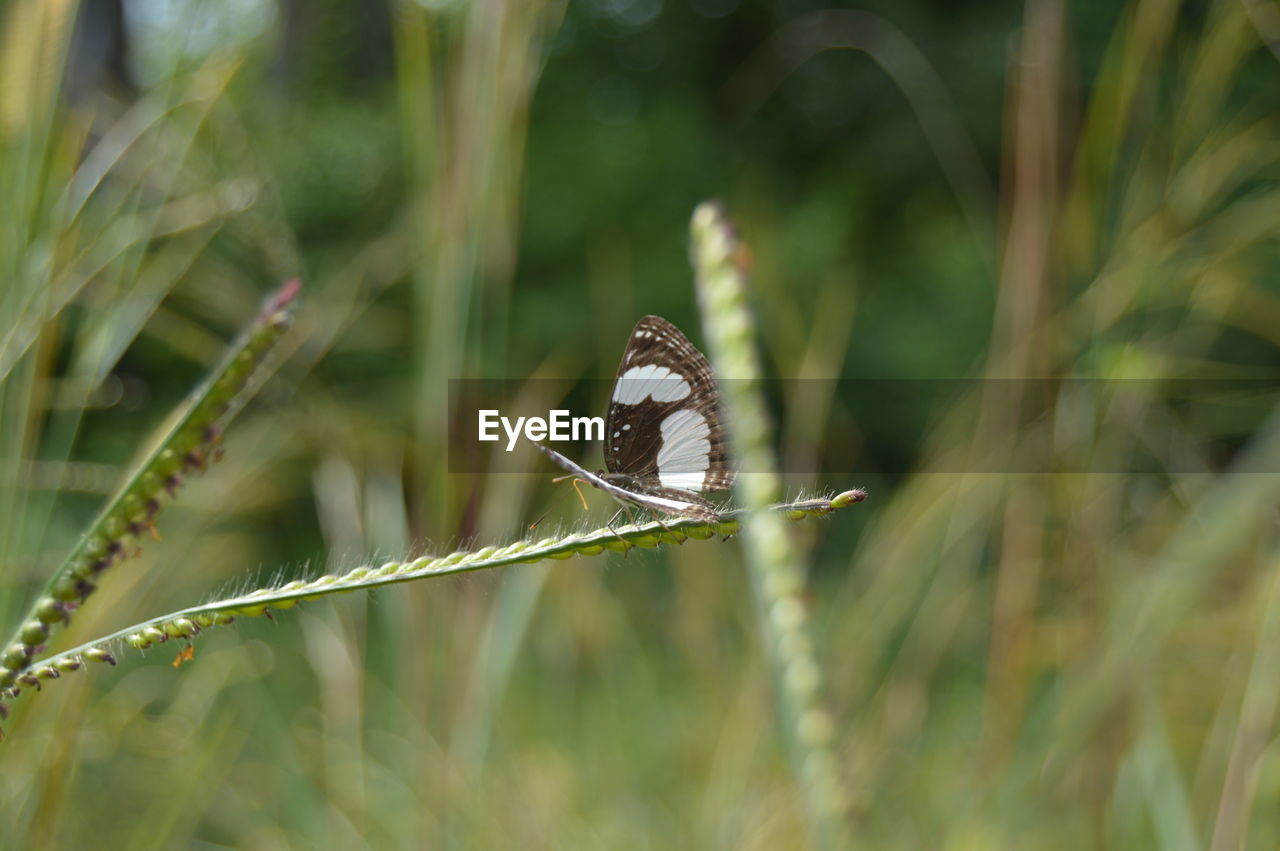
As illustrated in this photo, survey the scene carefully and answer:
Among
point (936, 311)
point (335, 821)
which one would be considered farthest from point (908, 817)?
point (936, 311)

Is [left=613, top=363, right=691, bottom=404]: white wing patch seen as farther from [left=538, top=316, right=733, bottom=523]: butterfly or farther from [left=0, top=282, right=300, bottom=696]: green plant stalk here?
[left=0, top=282, right=300, bottom=696]: green plant stalk

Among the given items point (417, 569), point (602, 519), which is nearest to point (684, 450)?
point (602, 519)

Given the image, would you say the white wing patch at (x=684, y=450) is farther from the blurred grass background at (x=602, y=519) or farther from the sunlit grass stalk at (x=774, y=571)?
the sunlit grass stalk at (x=774, y=571)

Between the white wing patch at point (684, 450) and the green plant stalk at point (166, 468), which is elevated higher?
the white wing patch at point (684, 450)

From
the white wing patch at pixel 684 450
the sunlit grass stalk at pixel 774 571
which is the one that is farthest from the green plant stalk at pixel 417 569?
the white wing patch at pixel 684 450

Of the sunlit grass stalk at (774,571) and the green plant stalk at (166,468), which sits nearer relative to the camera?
the sunlit grass stalk at (774,571)

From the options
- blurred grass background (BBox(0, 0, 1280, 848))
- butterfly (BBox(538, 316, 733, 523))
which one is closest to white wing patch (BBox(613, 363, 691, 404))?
butterfly (BBox(538, 316, 733, 523))

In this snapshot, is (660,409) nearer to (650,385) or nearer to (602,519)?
(650,385)
